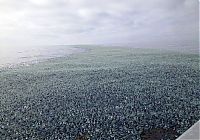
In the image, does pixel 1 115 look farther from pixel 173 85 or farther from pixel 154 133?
pixel 173 85

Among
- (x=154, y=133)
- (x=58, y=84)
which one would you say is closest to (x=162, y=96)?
(x=154, y=133)

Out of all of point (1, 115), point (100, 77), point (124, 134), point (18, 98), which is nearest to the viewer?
point (124, 134)

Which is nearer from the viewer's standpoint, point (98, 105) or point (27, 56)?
point (98, 105)

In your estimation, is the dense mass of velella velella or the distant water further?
the distant water

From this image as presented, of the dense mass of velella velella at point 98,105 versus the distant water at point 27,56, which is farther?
the distant water at point 27,56

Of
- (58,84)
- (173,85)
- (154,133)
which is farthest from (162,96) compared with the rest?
(58,84)

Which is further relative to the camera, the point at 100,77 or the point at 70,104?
the point at 100,77

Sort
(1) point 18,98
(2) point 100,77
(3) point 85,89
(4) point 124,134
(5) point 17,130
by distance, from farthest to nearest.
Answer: (2) point 100,77 < (3) point 85,89 < (1) point 18,98 < (5) point 17,130 < (4) point 124,134
